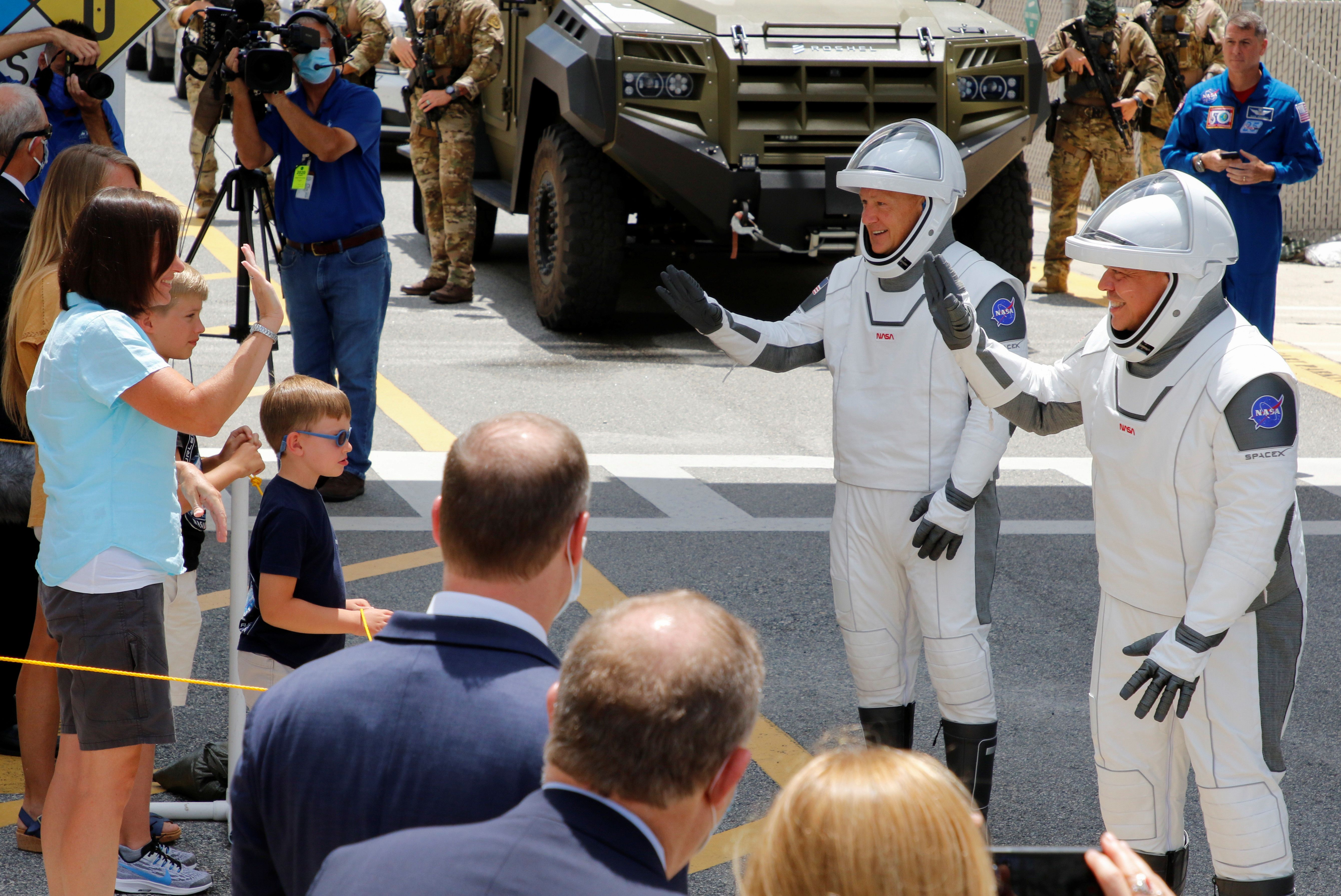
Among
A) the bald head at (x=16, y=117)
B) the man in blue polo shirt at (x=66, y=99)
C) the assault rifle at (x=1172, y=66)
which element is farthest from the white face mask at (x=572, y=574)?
the assault rifle at (x=1172, y=66)

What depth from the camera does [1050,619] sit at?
18.4ft

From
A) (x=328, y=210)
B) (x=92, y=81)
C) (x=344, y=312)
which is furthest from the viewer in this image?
(x=344, y=312)

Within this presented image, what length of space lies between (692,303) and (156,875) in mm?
2113

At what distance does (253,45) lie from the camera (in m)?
6.09

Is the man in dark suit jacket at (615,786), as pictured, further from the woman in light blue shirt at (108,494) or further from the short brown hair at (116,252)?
the short brown hair at (116,252)

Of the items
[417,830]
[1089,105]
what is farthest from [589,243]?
[417,830]

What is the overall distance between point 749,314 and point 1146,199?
720 cm

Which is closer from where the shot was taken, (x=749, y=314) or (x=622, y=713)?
(x=622, y=713)

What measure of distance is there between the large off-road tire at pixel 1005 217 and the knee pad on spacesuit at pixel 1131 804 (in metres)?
6.82

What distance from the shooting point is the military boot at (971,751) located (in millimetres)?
3912

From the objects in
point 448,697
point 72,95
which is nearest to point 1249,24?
point 72,95

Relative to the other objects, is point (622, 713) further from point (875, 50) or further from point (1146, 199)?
point (875, 50)

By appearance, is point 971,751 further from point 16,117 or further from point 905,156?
point 16,117

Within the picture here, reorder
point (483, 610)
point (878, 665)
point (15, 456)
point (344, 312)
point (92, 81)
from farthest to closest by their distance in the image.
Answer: point (344, 312) < point (92, 81) < point (878, 665) < point (15, 456) < point (483, 610)
